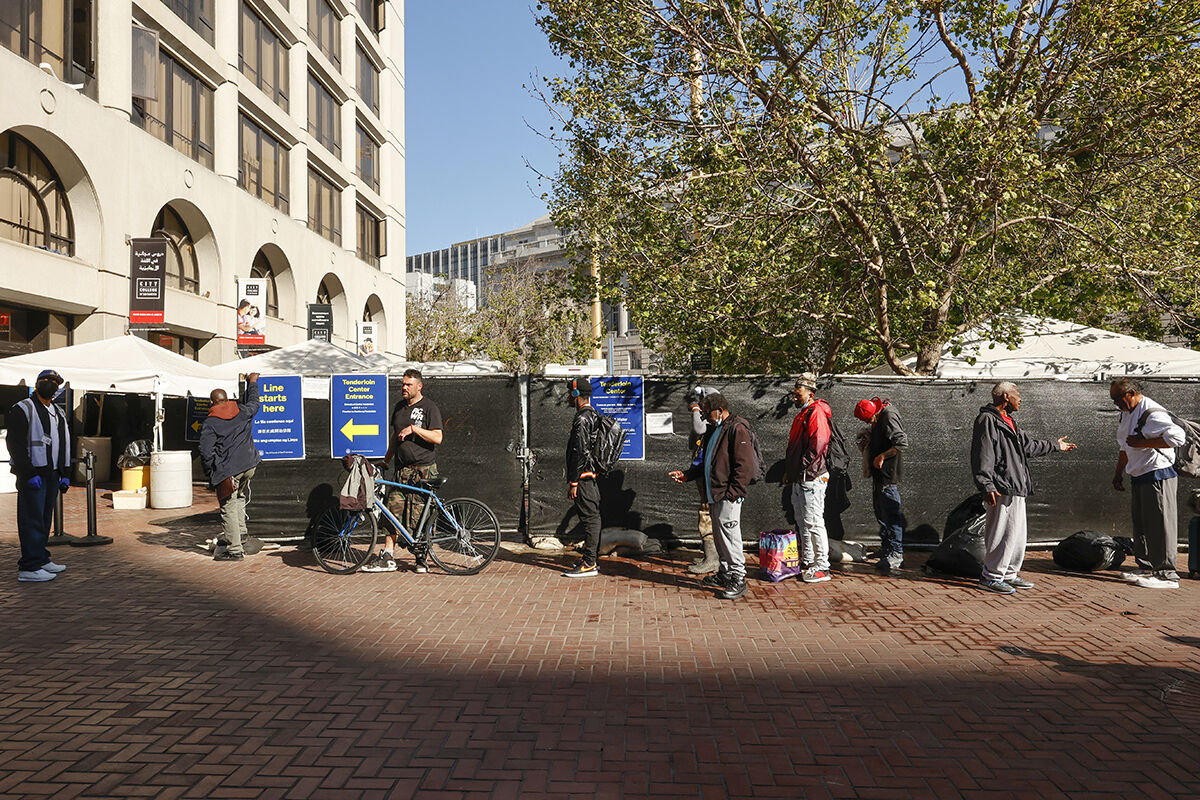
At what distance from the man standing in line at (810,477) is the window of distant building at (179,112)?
2003 cm

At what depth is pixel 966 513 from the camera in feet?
28.0

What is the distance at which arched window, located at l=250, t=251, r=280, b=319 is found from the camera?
94.1 feet

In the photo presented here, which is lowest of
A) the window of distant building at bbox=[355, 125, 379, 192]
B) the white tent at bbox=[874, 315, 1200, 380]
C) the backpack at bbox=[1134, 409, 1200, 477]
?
A: the backpack at bbox=[1134, 409, 1200, 477]

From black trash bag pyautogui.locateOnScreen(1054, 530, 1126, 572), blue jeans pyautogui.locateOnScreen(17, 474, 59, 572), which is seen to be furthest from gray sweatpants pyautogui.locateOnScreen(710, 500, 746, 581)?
blue jeans pyautogui.locateOnScreen(17, 474, 59, 572)

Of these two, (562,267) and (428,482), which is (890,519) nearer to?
(428,482)

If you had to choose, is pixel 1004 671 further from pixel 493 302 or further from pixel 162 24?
pixel 493 302

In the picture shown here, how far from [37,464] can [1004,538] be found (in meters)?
8.99

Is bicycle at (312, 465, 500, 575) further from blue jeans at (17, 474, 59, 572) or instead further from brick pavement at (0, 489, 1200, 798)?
blue jeans at (17, 474, 59, 572)

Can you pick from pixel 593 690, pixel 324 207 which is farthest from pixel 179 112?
pixel 593 690

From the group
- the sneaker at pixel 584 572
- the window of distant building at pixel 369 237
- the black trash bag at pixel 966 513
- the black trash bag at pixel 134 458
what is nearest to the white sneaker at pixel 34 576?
the sneaker at pixel 584 572

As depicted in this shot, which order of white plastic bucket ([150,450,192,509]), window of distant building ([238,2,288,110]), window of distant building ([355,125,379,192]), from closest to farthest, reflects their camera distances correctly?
white plastic bucket ([150,450,192,509]) < window of distant building ([238,2,288,110]) < window of distant building ([355,125,379,192])

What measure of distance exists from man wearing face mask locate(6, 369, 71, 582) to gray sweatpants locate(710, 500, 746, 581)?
20.8 ft

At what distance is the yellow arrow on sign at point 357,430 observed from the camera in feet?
31.6

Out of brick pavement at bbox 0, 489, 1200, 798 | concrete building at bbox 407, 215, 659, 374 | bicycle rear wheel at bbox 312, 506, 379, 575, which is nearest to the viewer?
brick pavement at bbox 0, 489, 1200, 798
